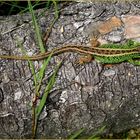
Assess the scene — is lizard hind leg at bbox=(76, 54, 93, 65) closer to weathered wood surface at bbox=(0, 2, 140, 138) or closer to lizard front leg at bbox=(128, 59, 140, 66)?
weathered wood surface at bbox=(0, 2, 140, 138)

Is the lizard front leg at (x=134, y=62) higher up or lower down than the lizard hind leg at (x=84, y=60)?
lower down

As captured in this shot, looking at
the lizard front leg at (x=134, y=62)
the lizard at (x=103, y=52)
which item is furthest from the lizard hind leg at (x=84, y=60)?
the lizard front leg at (x=134, y=62)

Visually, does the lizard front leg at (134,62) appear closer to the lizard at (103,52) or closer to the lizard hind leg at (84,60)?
the lizard at (103,52)

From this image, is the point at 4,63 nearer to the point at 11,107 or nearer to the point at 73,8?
→ the point at 11,107

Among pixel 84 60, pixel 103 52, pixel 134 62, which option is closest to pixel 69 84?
pixel 84 60

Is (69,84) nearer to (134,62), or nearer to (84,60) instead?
(84,60)

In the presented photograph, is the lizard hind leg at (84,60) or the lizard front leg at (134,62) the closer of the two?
the lizard hind leg at (84,60)
